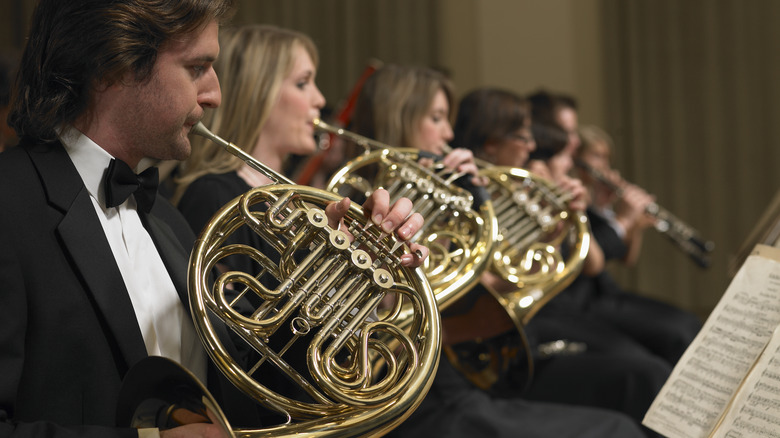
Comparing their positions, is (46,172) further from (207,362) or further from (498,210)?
(498,210)

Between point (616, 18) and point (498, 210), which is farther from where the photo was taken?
point (616, 18)

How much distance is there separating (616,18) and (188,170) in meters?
4.13

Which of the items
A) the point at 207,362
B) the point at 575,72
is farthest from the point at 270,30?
the point at 575,72

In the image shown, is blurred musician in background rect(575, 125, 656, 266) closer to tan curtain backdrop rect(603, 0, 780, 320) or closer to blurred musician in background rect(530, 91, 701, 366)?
blurred musician in background rect(530, 91, 701, 366)

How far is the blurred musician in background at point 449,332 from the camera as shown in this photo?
1981 millimetres

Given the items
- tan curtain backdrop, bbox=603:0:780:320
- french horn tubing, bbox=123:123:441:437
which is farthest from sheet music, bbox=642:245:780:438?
tan curtain backdrop, bbox=603:0:780:320

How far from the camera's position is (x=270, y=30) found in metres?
2.01

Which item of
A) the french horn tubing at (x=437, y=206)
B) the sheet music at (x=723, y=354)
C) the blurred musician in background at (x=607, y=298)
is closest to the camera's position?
the sheet music at (x=723, y=354)

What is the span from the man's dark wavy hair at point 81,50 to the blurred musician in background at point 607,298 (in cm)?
234

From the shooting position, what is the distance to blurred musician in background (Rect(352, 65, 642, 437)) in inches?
78.0

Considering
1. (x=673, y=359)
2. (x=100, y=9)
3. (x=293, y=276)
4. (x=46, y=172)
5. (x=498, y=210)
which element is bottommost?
(x=673, y=359)

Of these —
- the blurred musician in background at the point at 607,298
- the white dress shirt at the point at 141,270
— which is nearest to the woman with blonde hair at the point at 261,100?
the white dress shirt at the point at 141,270

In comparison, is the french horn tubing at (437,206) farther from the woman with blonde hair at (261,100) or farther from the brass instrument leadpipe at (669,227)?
the brass instrument leadpipe at (669,227)

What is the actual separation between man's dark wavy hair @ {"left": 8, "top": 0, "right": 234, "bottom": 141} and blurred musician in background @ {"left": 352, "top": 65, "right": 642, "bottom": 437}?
2.86 feet
